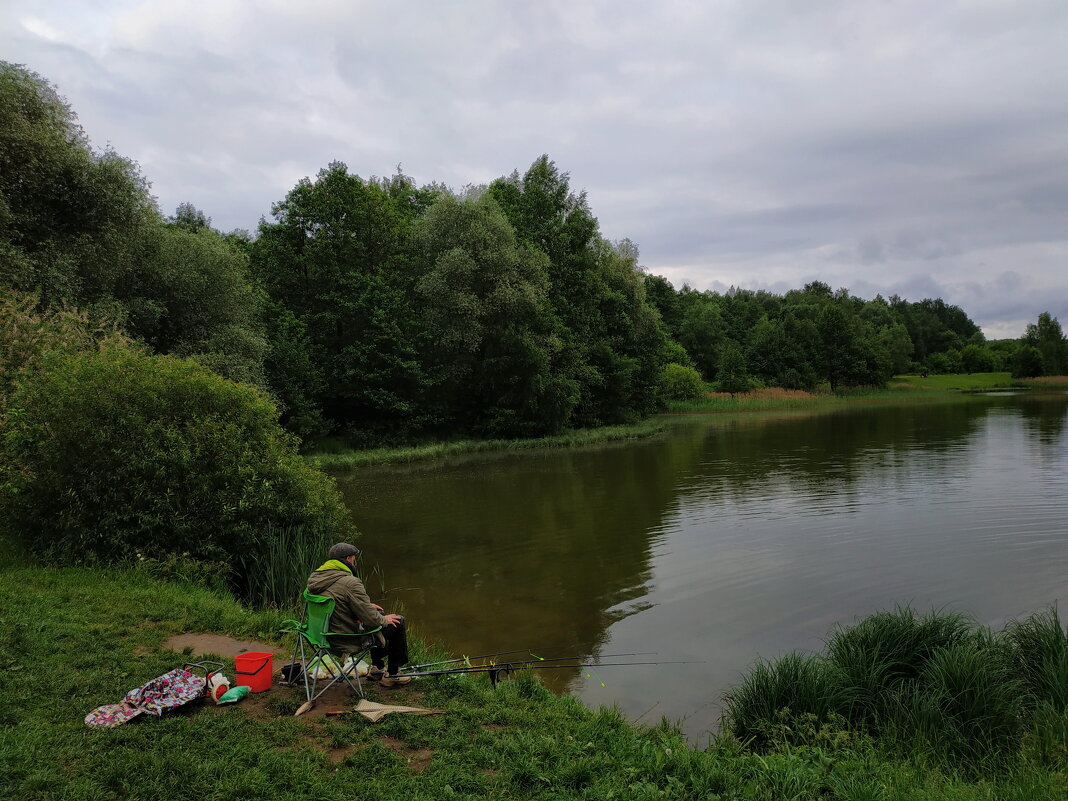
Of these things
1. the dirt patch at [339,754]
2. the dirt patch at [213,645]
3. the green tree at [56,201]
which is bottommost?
the dirt patch at [339,754]

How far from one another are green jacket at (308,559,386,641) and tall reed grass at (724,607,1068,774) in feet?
11.0

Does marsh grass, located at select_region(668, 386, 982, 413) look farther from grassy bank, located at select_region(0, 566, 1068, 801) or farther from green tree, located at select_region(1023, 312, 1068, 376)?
grassy bank, located at select_region(0, 566, 1068, 801)

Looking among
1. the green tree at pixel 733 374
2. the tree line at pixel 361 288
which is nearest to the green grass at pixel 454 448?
the tree line at pixel 361 288

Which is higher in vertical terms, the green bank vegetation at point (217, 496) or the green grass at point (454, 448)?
the green bank vegetation at point (217, 496)

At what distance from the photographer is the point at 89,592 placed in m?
8.00

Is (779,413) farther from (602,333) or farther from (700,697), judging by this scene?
(700,697)

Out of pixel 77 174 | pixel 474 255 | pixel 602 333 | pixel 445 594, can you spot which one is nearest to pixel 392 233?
pixel 474 255

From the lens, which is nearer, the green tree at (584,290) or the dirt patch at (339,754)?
the dirt patch at (339,754)

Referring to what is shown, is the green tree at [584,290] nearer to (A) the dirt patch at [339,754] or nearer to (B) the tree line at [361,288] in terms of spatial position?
(B) the tree line at [361,288]

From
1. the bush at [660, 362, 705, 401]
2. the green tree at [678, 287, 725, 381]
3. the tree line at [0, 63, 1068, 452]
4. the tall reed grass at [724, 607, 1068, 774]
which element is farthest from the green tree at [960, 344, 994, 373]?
the tall reed grass at [724, 607, 1068, 774]

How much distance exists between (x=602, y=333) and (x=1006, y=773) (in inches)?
1506

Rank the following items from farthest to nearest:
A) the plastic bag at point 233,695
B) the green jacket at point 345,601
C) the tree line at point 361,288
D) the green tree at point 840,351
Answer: the green tree at point 840,351 < the tree line at point 361,288 < the green jacket at point 345,601 < the plastic bag at point 233,695

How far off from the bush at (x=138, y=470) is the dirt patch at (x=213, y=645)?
117 inches

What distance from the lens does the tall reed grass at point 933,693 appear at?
5.43 m
